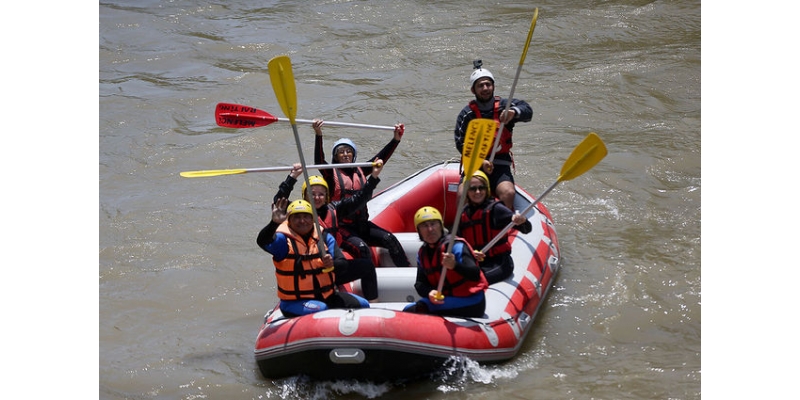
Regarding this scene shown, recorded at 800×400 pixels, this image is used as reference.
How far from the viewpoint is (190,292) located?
20.9ft

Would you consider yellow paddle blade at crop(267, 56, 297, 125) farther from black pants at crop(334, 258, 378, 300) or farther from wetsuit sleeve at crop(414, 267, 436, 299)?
wetsuit sleeve at crop(414, 267, 436, 299)

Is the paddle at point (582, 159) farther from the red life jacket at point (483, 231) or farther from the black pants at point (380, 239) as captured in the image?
the black pants at point (380, 239)

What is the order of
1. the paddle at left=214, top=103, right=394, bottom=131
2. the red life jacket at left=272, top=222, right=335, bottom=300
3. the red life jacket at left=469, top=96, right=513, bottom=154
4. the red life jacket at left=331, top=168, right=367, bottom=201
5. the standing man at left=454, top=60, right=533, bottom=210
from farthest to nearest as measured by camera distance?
the red life jacket at left=469, top=96, right=513, bottom=154, the standing man at left=454, top=60, right=533, bottom=210, the red life jacket at left=331, top=168, right=367, bottom=201, the paddle at left=214, top=103, right=394, bottom=131, the red life jacket at left=272, top=222, right=335, bottom=300

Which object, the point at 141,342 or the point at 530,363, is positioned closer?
the point at 530,363

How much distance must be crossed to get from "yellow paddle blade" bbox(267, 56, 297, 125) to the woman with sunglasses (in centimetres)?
121

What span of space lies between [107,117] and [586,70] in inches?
231

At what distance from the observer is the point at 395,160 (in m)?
9.00

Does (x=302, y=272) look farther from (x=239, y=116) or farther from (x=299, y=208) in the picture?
(x=239, y=116)

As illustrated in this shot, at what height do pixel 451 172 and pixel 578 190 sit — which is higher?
pixel 451 172

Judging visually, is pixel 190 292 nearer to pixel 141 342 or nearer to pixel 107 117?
pixel 141 342

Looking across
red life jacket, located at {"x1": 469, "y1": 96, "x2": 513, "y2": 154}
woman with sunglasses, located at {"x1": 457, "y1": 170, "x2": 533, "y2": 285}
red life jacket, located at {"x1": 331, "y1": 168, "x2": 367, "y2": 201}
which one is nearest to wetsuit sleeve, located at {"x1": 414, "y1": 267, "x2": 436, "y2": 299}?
woman with sunglasses, located at {"x1": 457, "y1": 170, "x2": 533, "y2": 285}

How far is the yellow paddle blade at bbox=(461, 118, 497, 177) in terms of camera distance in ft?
15.3

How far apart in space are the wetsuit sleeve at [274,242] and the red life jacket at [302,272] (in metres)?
0.03

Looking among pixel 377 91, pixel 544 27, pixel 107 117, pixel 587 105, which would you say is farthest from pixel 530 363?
pixel 544 27
